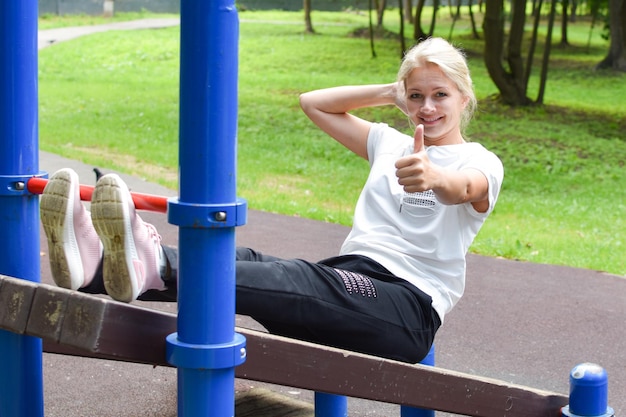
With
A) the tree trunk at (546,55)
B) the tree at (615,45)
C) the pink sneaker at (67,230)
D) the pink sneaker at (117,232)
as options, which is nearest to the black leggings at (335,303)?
the pink sneaker at (67,230)

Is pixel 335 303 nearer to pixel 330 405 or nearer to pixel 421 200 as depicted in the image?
pixel 421 200

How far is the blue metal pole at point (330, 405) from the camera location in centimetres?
322

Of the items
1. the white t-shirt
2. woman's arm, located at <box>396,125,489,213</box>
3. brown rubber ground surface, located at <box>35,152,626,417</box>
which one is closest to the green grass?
brown rubber ground surface, located at <box>35,152,626,417</box>

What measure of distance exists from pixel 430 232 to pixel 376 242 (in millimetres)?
166

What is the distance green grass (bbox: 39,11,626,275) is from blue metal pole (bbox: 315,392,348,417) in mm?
1464

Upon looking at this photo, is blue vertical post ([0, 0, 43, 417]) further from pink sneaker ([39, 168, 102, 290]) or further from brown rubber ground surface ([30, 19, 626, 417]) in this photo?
brown rubber ground surface ([30, 19, 626, 417])

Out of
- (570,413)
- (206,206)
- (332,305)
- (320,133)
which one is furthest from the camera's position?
(320,133)

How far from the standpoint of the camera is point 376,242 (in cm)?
285

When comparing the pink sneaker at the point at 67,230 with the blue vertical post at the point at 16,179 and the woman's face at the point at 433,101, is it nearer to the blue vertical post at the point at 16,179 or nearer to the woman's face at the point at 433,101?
the blue vertical post at the point at 16,179

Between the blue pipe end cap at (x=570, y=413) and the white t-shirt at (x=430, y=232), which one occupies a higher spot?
the white t-shirt at (x=430, y=232)

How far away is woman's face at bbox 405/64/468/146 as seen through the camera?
2867 millimetres

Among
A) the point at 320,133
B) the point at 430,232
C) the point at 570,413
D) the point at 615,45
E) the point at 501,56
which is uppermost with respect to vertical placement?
the point at 430,232

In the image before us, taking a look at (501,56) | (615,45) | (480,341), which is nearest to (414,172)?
(480,341)

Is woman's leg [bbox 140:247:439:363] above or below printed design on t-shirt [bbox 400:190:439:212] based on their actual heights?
below
